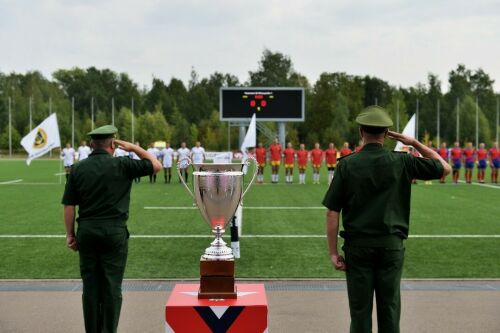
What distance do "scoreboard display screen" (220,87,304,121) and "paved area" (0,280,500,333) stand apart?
2739 cm

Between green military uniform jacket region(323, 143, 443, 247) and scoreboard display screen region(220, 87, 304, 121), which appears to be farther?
scoreboard display screen region(220, 87, 304, 121)

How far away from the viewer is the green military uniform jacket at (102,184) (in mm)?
5168

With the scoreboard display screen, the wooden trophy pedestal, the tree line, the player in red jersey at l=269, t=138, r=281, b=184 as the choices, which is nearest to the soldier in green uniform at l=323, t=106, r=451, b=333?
the wooden trophy pedestal

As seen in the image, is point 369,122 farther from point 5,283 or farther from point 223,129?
point 223,129

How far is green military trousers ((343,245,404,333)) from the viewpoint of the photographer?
4395 mm

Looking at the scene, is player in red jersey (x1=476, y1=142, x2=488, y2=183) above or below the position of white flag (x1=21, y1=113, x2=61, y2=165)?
below

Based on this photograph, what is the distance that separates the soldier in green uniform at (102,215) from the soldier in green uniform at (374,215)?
1662mm

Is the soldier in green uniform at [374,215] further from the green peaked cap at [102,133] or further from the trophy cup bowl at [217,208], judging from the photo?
the green peaked cap at [102,133]

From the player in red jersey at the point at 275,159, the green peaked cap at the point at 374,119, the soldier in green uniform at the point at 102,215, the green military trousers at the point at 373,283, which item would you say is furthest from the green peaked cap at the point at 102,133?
the player in red jersey at the point at 275,159

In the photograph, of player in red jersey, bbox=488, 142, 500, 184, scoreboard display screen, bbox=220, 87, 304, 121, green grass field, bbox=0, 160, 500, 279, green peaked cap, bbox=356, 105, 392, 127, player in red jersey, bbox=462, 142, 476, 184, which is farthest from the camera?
scoreboard display screen, bbox=220, 87, 304, 121

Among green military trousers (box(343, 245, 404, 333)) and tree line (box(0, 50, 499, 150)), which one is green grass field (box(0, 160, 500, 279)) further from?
tree line (box(0, 50, 499, 150))

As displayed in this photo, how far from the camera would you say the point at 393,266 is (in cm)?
442

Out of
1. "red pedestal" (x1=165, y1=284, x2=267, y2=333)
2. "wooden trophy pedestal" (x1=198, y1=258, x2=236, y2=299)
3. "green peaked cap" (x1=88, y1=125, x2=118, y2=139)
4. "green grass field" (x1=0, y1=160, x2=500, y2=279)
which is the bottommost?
"green grass field" (x1=0, y1=160, x2=500, y2=279)

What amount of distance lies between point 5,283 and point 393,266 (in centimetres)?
557
